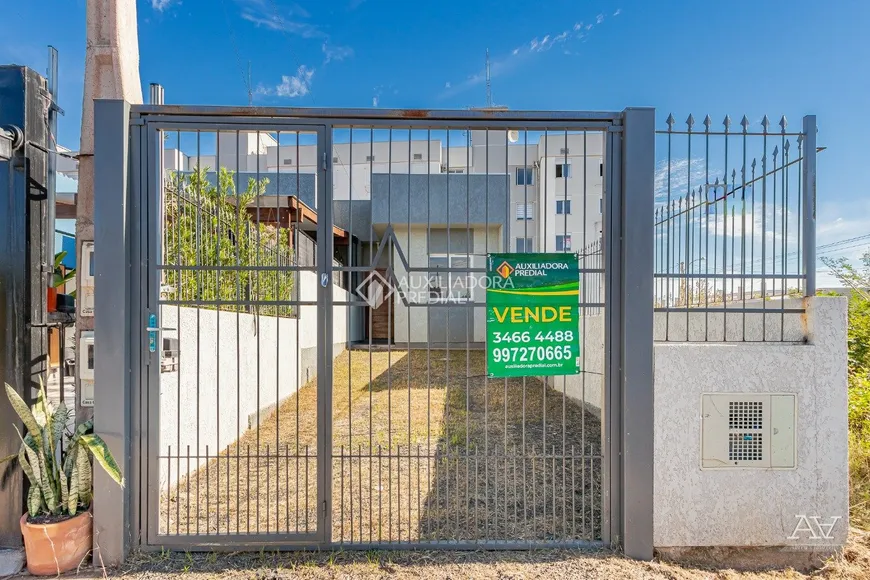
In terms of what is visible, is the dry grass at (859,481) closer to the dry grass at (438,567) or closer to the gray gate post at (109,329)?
the dry grass at (438,567)

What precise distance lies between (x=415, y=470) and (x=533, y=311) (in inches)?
93.9

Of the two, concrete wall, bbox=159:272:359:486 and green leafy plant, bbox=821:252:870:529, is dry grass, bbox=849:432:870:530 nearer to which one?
green leafy plant, bbox=821:252:870:529

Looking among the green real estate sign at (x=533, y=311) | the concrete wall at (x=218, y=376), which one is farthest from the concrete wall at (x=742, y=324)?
the concrete wall at (x=218, y=376)

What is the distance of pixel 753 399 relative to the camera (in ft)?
10.3

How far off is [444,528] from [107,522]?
2209mm

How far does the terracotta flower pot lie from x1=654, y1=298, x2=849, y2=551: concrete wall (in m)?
3.67

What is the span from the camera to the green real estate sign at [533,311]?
126 inches

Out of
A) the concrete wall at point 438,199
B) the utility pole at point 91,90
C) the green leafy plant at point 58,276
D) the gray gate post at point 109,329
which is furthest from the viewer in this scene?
the concrete wall at point 438,199

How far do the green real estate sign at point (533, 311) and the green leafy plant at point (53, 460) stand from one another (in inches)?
99.5

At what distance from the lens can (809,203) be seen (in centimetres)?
320

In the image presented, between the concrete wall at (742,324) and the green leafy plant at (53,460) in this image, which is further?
the concrete wall at (742,324)

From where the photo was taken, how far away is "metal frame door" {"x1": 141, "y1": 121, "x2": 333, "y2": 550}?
3078 millimetres

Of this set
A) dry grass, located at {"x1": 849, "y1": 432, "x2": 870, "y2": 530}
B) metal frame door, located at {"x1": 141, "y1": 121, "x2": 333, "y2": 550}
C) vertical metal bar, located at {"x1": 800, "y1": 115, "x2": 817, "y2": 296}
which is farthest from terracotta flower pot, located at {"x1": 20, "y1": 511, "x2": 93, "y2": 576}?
dry grass, located at {"x1": 849, "y1": 432, "x2": 870, "y2": 530}

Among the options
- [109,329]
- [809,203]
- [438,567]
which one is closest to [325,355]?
[109,329]
